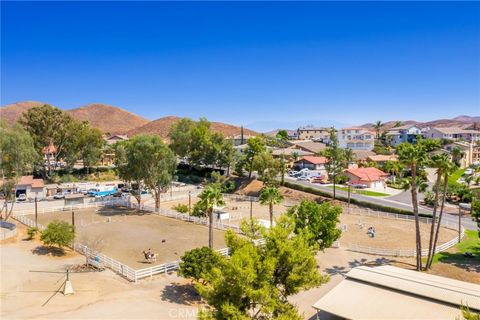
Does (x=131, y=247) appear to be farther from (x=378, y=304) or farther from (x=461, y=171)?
(x=461, y=171)

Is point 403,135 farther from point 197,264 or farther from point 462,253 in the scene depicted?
point 197,264

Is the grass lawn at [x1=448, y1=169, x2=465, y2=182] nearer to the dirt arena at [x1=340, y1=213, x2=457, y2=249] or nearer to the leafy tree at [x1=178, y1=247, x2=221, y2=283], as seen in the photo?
the dirt arena at [x1=340, y1=213, x2=457, y2=249]

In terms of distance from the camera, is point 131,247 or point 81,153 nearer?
point 131,247

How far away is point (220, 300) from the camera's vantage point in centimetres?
1652

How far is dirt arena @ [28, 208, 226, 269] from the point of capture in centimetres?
3408

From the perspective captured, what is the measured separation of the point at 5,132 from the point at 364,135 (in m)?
105

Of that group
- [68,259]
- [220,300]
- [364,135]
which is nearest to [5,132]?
[68,259]

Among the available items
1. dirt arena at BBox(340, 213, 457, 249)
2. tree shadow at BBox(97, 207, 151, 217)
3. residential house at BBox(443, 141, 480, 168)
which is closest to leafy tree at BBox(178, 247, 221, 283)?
dirt arena at BBox(340, 213, 457, 249)

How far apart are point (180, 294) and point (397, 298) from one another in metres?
13.9

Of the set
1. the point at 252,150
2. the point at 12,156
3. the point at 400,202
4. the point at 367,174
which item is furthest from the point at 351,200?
the point at 12,156

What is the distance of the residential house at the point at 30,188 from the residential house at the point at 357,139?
83192mm

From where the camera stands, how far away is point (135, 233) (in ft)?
134

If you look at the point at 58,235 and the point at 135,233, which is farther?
the point at 135,233

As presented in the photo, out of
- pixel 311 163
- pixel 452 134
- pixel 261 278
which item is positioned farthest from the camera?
pixel 452 134
